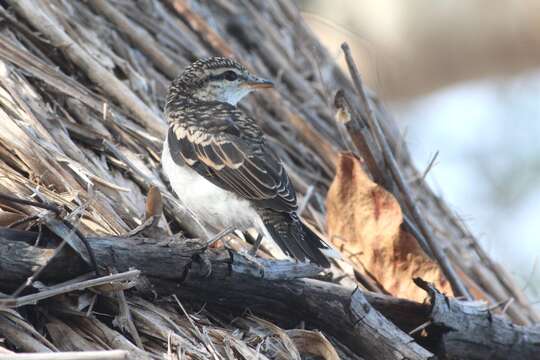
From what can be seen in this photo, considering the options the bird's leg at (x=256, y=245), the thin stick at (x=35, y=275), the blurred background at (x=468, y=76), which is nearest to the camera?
the thin stick at (x=35, y=275)

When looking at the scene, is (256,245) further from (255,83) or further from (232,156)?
(255,83)

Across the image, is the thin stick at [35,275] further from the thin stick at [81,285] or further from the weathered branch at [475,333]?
the weathered branch at [475,333]

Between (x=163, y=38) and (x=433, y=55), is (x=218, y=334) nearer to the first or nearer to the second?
(x=163, y=38)

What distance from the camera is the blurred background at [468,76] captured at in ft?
40.6

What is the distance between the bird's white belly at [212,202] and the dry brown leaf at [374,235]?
2.37ft

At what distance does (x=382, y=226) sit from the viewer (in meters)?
5.40

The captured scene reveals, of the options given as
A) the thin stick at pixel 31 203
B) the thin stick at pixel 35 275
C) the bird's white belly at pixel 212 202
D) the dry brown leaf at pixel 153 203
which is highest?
the bird's white belly at pixel 212 202

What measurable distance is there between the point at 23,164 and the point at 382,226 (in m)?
1.90

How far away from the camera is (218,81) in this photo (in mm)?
5977

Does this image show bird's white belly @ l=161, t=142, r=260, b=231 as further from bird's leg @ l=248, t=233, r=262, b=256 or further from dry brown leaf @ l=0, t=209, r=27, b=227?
dry brown leaf @ l=0, t=209, r=27, b=227

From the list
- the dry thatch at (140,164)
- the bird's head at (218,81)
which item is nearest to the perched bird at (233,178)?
the dry thatch at (140,164)

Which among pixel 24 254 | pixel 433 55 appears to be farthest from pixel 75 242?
pixel 433 55

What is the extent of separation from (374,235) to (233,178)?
34.0 inches

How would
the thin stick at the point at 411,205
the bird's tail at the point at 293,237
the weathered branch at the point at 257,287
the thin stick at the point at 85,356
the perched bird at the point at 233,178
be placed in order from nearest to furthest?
the thin stick at the point at 85,356 → the weathered branch at the point at 257,287 → the bird's tail at the point at 293,237 → the perched bird at the point at 233,178 → the thin stick at the point at 411,205
